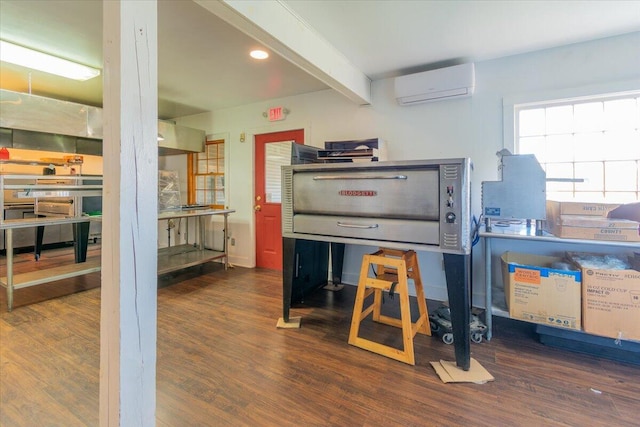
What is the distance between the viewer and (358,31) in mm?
2324

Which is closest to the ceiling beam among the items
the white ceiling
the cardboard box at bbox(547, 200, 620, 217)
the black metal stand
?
the white ceiling

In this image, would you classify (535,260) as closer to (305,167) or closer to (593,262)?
(593,262)

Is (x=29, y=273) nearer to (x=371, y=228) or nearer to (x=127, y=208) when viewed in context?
(x=127, y=208)

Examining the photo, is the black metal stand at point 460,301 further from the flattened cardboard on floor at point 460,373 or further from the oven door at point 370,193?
the oven door at point 370,193

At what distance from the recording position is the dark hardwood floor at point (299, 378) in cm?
154

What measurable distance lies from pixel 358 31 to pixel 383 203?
1360 millimetres

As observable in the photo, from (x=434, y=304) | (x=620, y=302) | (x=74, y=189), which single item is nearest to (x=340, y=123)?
(x=434, y=304)

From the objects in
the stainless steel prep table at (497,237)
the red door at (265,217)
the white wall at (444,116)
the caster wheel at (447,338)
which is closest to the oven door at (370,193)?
the stainless steel prep table at (497,237)

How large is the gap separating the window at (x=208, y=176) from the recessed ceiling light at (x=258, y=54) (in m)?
2.13

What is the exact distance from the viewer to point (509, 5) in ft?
6.51

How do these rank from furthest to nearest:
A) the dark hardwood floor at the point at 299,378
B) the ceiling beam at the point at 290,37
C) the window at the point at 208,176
→ the window at the point at 208,176
the ceiling beam at the point at 290,37
the dark hardwood floor at the point at 299,378

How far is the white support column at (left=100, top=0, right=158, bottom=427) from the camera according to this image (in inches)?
42.2

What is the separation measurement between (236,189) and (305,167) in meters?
2.39

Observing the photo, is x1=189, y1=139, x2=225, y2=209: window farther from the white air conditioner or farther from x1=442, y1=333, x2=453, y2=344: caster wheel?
x1=442, y1=333, x2=453, y2=344: caster wheel
